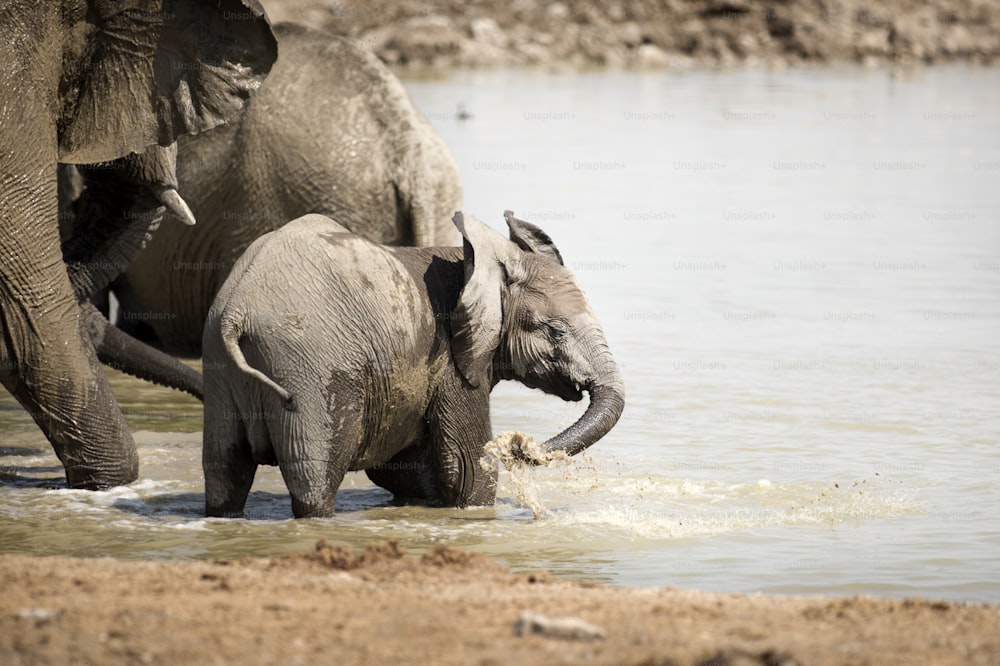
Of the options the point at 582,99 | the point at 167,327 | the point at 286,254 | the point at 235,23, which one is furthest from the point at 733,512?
the point at 582,99

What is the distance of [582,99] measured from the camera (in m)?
34.4

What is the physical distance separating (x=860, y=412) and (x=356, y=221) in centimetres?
314

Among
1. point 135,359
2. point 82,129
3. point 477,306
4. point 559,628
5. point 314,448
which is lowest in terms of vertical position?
point 135,359

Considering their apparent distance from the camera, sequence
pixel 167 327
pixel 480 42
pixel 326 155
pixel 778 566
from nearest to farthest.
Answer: pixel 778 566
pixel 326 155
pixel 167 327
pixel 480 42

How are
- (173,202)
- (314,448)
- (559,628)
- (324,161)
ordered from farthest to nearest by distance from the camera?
(324,161) → (173,202) → (314,448) → (559,628)

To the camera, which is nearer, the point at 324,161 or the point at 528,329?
the point at 528,329

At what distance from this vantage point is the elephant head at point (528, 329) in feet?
24.6

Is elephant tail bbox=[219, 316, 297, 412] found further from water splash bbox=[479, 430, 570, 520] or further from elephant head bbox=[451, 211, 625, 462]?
water splash bbox=[479, 430, 570, 520]

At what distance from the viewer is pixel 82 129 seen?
780cm

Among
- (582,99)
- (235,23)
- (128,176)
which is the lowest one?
(582,99)

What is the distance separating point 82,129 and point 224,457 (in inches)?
64.6

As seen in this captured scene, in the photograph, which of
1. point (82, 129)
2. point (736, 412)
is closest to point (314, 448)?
point (82, 129)

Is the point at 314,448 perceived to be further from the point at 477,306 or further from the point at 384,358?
the point at 477,306

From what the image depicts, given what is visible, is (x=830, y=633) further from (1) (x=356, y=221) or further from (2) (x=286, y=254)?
(1) (x=356, y=221)
